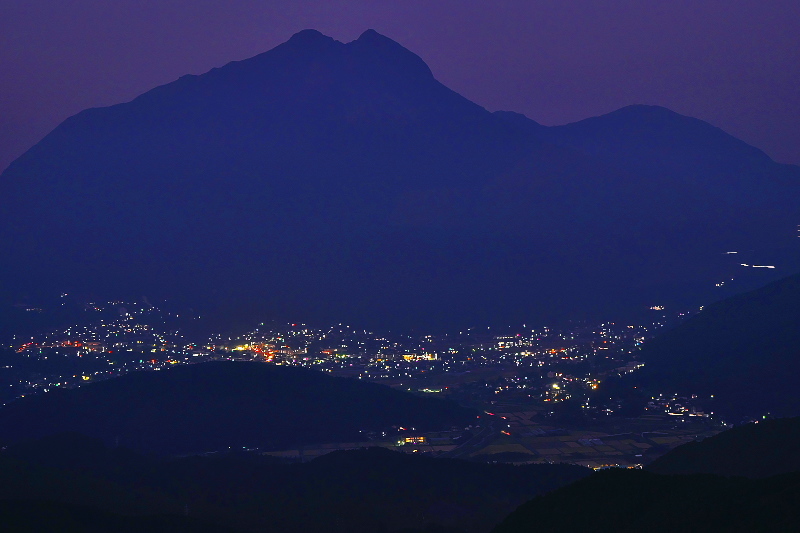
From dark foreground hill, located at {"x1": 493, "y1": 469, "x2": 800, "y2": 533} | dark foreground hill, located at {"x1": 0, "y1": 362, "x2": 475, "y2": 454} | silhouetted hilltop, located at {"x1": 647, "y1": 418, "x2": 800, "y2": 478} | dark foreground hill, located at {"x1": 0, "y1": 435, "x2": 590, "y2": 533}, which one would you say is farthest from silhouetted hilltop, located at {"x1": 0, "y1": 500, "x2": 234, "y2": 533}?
dark foreground hill, located at {"x1": 0, "y1": 362, "x2": 475, "y2": 454}

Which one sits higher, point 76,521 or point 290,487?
point 76,521

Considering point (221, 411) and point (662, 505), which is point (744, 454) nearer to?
point (662, 505)

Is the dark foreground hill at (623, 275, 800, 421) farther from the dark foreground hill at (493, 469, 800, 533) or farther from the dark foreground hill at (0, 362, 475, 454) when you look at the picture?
the dark foreground hill at (493, 469, 800, 533)

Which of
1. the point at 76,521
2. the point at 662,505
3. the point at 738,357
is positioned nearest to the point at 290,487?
the point at 76,521

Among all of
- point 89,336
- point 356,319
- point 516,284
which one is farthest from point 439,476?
point 516,284

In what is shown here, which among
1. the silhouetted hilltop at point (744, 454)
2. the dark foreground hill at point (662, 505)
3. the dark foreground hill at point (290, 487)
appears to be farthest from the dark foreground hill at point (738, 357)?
the dark foreground hill at point (662, 505)
